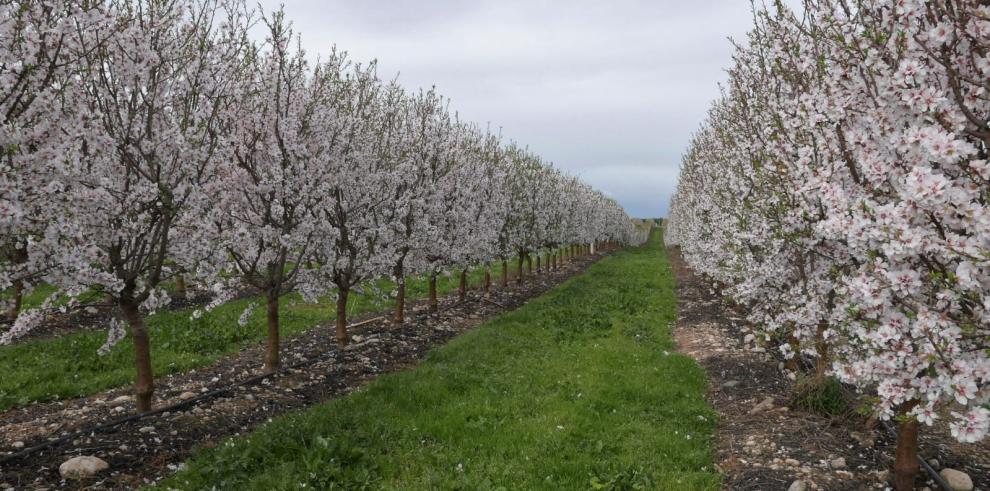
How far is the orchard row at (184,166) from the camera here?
714 cm

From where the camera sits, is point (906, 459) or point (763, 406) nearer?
point (906, 459)

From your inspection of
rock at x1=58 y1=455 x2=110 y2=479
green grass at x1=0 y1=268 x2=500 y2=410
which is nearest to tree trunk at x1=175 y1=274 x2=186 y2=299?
green grass at x1=0 y1=268 x2=500 y2=410

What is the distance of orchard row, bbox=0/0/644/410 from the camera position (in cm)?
714

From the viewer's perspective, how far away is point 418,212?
1823 centimetres

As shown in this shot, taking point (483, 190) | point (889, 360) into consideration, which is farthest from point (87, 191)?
point (483, 190)

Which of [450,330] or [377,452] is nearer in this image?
[377,452]

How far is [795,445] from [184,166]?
10.8 meters

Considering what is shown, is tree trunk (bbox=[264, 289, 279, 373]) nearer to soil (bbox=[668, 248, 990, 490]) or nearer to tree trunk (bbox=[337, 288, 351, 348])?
tree trunk (bbox=[337, 288, 351, 348])

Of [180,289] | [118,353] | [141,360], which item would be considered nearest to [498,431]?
[141,360]

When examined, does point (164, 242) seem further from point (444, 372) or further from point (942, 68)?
point (942, 68)

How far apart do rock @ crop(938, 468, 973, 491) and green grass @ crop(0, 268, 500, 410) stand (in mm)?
12234

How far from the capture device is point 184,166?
9352mm

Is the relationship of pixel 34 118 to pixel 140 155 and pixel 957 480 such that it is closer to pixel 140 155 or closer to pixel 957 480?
pixel 140 155

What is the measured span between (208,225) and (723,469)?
362 inches
